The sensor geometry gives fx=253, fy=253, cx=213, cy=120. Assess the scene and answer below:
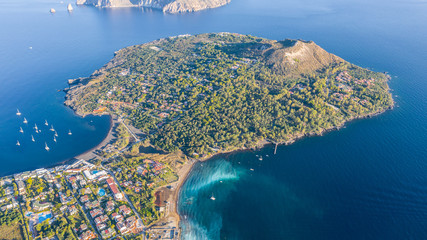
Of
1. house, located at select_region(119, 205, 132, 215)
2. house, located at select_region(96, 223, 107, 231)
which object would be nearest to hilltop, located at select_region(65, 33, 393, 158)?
house, located at select_region(119, 205, 132, 215)

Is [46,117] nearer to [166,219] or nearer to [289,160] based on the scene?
[166,219]

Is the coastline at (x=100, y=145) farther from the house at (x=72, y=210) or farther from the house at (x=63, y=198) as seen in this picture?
the house at (x=72, y=210)

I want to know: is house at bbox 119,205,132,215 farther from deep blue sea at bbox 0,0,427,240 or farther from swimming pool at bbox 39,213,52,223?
swimming pool at bbox 39,213,52,223

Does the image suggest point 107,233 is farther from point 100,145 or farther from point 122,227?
point 100,145

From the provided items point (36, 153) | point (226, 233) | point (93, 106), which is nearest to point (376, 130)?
point (226, 233)

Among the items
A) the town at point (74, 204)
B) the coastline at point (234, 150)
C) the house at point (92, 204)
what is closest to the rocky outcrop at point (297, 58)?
the coastline at point (234, 150)

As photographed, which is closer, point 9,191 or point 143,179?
point 9,191

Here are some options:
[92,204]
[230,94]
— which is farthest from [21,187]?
[230,94]
